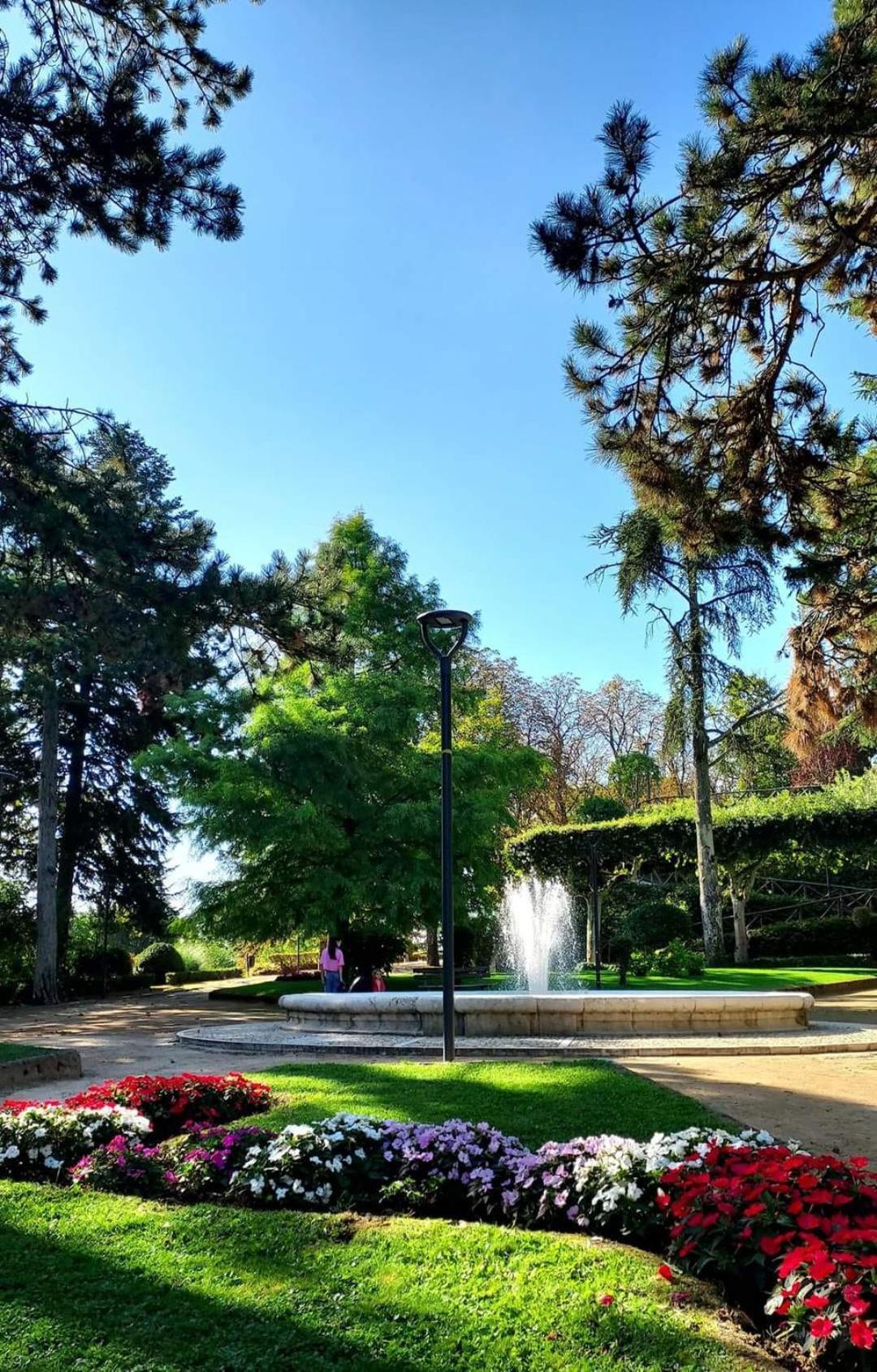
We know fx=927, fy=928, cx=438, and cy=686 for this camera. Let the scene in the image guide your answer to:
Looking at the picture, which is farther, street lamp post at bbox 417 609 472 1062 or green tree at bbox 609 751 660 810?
green tree at bbox 609 751 660 810

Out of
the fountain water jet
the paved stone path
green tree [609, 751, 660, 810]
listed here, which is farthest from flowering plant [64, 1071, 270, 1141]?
green tree [609, 751, 660, 810]

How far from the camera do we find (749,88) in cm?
479

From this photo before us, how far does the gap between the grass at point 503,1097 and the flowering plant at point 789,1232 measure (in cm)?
179

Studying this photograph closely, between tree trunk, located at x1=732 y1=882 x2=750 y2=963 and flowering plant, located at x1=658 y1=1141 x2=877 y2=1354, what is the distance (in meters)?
18.7

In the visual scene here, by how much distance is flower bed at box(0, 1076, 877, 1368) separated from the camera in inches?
107

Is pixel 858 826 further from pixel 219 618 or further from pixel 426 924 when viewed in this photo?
pixel 219 618

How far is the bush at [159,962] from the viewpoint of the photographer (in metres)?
30.3

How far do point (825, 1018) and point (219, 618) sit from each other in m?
9.42

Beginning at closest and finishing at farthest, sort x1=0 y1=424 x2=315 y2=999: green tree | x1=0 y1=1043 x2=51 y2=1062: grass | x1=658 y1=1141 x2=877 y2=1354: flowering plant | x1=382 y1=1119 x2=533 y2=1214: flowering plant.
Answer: x1=658 y1=1141 x2=877 y2=1354: flowering plant → x1=382 y1=1119 x2=533 y2=1214: flowering plant → x1=0 y1=424 x2=315 y2=999: green tree → x1=0 y1=1043 x2=51 y2=1062: grass

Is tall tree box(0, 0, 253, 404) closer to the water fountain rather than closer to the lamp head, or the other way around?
the lamp head

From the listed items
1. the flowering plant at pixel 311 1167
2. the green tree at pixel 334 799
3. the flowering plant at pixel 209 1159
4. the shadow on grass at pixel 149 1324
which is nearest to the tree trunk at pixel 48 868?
the green tree at pixel 334 799

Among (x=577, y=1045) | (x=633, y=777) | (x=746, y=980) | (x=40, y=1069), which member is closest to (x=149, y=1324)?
(x=577, y=1045)

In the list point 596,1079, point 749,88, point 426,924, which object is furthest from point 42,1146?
point 426,924

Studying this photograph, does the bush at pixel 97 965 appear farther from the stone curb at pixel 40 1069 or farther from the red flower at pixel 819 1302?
the red flower at pixel 819 1302
